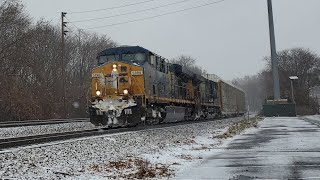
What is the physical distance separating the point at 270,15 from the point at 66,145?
4161cm

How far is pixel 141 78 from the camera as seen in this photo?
63.0ft

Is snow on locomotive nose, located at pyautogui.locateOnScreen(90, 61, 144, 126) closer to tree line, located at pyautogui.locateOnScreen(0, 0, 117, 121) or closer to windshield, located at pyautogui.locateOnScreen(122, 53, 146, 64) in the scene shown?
windshield, located at pyautogui.locateOnScreen(122, 53, 146, 64)

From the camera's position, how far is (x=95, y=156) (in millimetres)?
9508

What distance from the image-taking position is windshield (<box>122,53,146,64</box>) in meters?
20.3

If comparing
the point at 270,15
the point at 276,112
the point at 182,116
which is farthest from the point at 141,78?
the point at 270,15

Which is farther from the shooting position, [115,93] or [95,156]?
[115,93]

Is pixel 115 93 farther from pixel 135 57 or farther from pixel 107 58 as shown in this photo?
pixel 107 58

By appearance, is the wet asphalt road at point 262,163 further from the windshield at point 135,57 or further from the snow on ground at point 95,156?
the windshield at point 135,57

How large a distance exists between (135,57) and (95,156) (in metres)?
11.5

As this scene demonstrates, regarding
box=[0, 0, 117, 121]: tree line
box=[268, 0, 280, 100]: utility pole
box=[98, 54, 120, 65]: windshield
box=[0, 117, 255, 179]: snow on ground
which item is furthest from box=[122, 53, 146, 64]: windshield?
box=[268, 0, 280, 100]: utility pole

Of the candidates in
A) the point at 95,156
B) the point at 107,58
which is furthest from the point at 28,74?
the point at 95,156

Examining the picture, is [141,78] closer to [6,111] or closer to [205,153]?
[205,153]

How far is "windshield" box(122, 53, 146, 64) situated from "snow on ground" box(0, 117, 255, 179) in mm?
6816

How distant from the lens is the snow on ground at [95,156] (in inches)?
282
